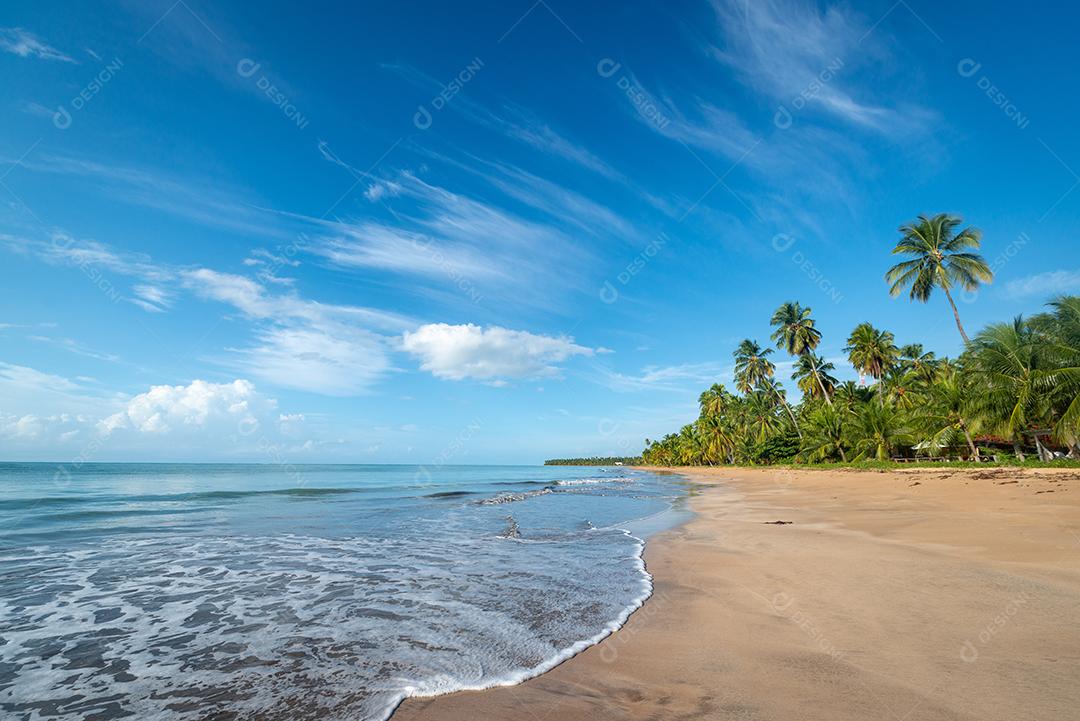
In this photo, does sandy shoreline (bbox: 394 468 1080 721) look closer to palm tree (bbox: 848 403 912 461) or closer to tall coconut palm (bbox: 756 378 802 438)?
palm tree (bbox: 848 403 912 461)

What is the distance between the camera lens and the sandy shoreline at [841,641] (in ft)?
11.2

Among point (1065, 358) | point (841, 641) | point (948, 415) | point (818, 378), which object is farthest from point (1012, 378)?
point (841, 641)

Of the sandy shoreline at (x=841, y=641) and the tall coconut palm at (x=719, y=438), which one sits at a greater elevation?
the tall coconut palm at (x=719, y=438)

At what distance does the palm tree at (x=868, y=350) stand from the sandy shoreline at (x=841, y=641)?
44.2 meters

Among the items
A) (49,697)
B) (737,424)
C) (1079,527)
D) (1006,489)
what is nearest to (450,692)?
(49,697)

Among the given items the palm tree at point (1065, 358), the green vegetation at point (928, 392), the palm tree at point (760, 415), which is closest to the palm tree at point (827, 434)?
the green vegetation at point (928, 392)

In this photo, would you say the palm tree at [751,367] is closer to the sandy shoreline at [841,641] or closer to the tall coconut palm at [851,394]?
the tall coconut palm at [851,394]

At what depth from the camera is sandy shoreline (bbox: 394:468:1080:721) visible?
343 cm

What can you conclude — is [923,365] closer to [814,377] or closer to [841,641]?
[814,377]

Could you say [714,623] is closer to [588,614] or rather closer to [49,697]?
[588,614]

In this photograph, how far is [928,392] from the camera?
3906cm

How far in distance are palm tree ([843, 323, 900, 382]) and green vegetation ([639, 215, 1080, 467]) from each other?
0.10 metres

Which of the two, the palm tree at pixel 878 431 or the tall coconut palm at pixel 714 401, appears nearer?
the palm tree at pixel 878 431

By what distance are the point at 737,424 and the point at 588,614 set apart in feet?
247
